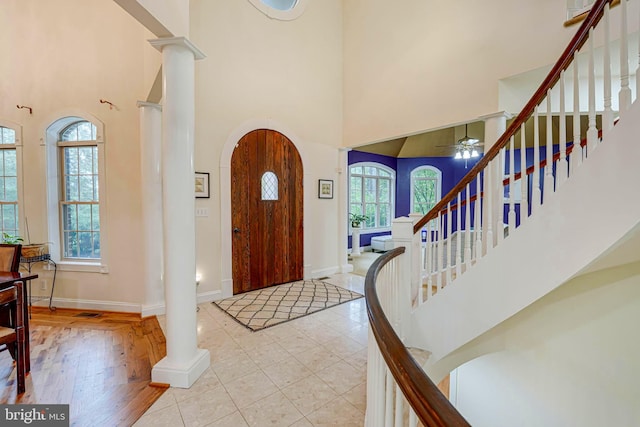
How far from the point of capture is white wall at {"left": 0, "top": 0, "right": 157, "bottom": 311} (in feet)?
11.1

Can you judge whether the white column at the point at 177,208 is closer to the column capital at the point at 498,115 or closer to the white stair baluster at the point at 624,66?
the white stair baluster at the point at 624,66

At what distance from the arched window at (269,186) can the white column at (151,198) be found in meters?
1.39

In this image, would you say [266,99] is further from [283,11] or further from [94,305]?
[94,305]

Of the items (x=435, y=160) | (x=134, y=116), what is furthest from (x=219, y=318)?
(x=435, y=160)

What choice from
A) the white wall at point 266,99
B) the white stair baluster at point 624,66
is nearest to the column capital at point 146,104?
the white wall at point 266,99

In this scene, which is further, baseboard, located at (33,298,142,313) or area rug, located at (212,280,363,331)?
baseboard, located at (33,298,142,313)

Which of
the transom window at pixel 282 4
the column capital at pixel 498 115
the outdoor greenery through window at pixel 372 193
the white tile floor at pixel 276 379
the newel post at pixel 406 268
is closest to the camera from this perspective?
the white tile floor at pixel 276 379

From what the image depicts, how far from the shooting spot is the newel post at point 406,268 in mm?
2508

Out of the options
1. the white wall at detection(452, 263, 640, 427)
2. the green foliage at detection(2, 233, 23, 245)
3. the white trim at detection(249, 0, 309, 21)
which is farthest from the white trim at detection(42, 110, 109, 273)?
the white wall at detection(452, 263, 640, 427)

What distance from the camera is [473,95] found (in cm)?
336

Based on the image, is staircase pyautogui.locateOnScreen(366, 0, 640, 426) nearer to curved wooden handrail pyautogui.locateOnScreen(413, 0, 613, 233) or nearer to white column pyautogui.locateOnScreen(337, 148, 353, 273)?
curved wooden handrail pyautogui.locateOnScreen(413, 0, 613, 233)

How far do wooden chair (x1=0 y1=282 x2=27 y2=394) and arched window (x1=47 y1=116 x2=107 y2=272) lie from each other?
1689 mm

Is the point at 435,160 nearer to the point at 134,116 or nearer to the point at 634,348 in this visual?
the point at 634,348

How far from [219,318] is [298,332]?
3.16ft
